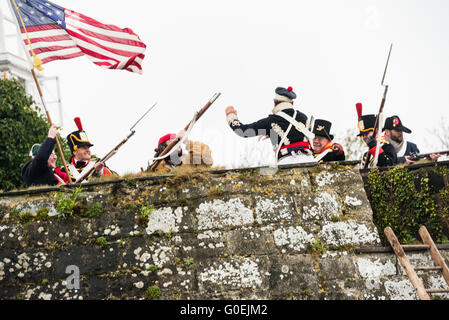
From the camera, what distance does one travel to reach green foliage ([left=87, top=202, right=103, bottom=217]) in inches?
209

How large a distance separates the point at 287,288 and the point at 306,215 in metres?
0.89

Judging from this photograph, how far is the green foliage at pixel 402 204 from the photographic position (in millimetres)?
5617

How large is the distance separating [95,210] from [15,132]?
7143mm

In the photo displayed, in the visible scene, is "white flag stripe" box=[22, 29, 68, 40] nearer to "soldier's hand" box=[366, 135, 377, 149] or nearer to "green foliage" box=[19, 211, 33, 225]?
"green foliage" box=[19, 211, 33, 225]

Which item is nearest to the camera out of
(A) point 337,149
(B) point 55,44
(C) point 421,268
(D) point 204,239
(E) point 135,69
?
(C) point 421,268

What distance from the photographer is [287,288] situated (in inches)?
190

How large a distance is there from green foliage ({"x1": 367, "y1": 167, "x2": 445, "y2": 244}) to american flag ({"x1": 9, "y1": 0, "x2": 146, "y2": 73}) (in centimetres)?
399

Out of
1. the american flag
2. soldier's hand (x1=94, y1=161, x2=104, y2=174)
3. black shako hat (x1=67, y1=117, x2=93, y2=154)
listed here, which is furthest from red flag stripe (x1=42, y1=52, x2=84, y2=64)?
soldier's hand (x1=94, y1=161, x2=104, y2=174)

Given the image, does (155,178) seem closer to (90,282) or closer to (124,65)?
(90,282)

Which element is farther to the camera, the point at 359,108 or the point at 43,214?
the point at 359,108

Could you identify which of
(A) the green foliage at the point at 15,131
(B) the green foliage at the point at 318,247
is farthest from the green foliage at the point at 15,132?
(B) the green foliage at the point at 318,247

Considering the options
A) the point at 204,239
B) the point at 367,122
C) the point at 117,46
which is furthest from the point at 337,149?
the point at 117,46

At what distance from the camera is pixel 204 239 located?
5121 millimetres

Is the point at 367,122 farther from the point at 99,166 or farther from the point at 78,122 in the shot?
the point at 78,122
